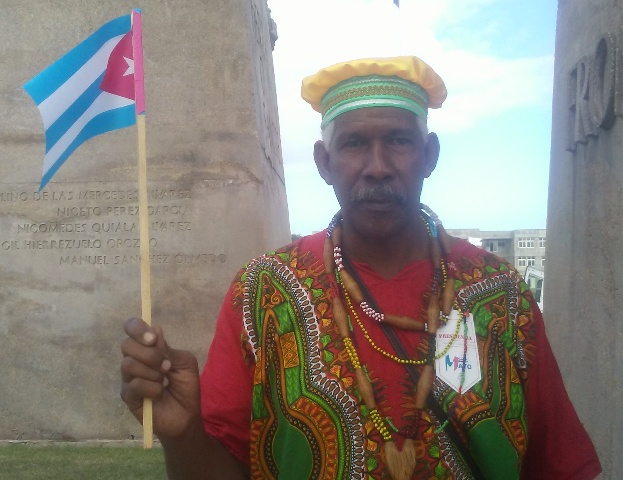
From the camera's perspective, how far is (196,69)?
630 cm

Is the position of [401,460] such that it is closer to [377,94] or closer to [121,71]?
[377,94]

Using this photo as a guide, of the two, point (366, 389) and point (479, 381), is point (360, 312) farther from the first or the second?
point (479, 381)

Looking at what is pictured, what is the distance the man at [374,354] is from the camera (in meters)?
1.93

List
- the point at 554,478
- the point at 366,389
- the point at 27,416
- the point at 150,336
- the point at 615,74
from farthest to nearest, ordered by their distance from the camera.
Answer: the point at 27,416 < the point at 615,74 < the point at 554,478 < the point at 366,389 < the point at 150,336

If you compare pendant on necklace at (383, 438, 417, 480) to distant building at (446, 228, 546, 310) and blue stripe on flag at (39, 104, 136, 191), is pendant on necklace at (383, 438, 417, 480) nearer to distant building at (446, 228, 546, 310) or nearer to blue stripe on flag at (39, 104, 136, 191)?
blue stripe on flag at (39, 104, 136, 191)

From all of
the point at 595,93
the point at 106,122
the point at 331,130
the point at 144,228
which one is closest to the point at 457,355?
the point at 331,130

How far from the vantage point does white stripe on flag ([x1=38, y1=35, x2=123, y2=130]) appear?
2.20 meters

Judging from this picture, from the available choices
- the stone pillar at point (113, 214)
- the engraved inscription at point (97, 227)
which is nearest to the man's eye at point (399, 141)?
the stone pillar at point (113, 214)

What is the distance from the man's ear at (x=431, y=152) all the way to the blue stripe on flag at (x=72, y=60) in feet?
3.03

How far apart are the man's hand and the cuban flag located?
72 centimetres

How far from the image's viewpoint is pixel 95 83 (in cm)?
222

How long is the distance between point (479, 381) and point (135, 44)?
4.37 ft

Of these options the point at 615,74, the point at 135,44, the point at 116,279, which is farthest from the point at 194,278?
the point at 135,44

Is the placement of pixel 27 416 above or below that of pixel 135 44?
below
